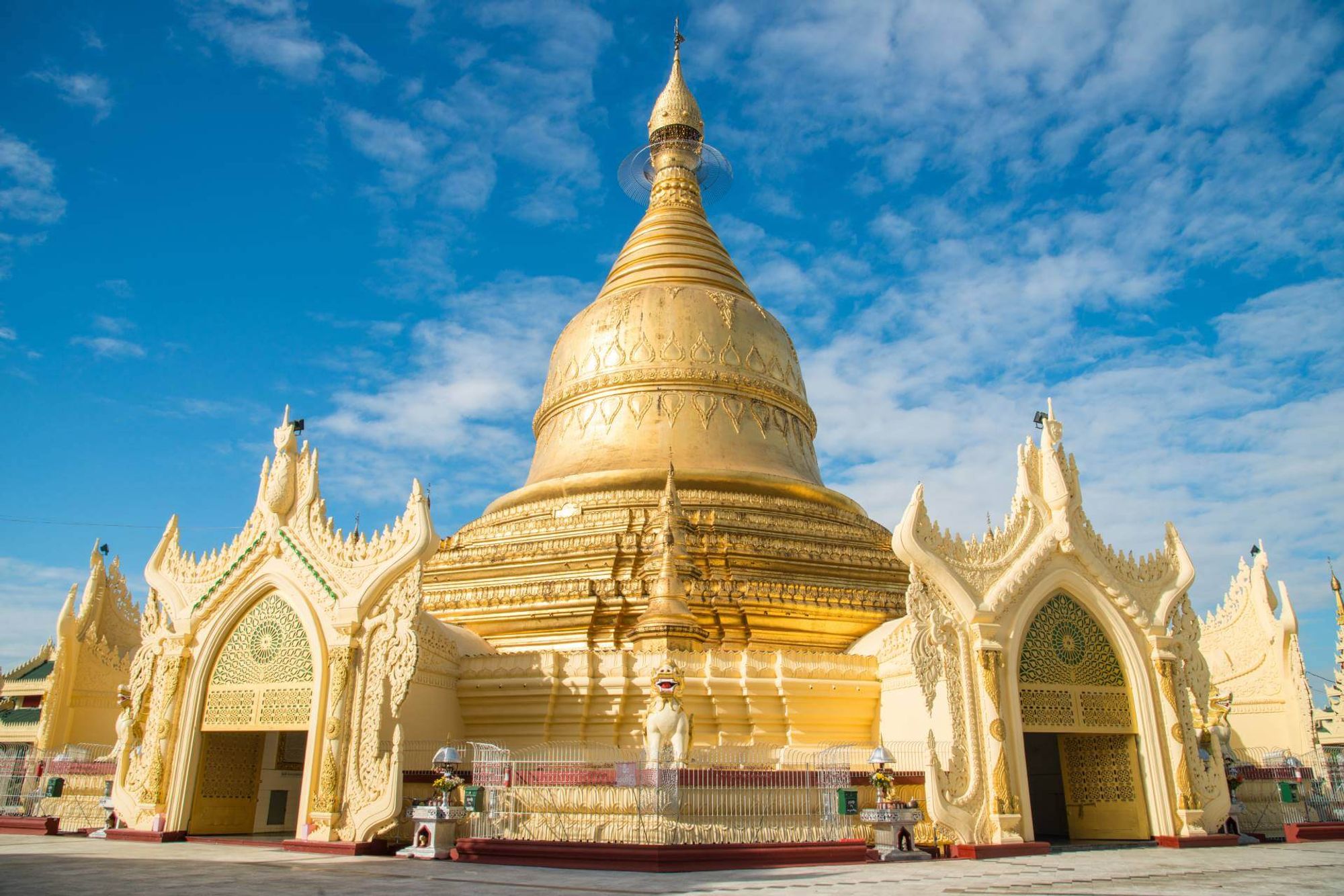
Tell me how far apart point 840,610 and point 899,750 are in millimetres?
4462

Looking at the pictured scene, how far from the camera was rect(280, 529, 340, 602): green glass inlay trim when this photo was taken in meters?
14.1

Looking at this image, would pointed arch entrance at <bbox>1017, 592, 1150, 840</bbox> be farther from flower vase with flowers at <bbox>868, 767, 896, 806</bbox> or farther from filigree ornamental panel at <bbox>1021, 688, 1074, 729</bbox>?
flower vase with flowers at <bbox>868, 767, 896, 806</bbox>

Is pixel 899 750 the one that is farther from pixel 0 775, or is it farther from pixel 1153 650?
pixel 0 775

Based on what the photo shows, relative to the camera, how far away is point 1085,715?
13.8 m

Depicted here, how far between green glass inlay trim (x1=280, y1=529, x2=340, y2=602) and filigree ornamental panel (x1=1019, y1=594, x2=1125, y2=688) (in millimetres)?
9278

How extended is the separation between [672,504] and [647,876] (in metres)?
8.44

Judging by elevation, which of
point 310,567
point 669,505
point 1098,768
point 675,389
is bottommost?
point 1098,768

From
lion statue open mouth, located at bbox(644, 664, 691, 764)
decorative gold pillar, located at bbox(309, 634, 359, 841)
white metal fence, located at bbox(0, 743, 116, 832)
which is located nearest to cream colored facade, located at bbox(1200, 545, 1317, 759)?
lion statue open mouth, located at bbox(644, 664, 691, 764)

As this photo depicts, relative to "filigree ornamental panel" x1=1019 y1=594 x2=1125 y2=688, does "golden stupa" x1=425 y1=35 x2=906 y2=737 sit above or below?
above

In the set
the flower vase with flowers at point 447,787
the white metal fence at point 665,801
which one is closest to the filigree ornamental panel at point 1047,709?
the white metal fence at point 665,801

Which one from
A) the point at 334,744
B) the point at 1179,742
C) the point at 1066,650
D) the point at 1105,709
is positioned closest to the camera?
the point at 334,744

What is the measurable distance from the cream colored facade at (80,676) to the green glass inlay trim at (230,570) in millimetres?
6137

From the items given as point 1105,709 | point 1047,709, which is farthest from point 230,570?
point 1105,709

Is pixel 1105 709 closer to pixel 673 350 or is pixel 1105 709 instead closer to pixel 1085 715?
pixel 1085 715
